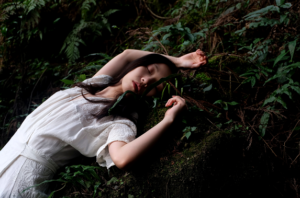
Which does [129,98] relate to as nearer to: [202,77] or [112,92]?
[112,92]

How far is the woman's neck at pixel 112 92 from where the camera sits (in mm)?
2027

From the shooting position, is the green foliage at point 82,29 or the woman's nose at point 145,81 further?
the green foliage at point 82,29

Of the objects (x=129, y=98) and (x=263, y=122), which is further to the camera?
(x=129, y=98)

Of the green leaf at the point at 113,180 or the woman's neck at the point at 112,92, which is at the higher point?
the woman's neck at the point at 112,92

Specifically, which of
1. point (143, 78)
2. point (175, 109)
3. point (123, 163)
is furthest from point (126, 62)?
point (123, 163)

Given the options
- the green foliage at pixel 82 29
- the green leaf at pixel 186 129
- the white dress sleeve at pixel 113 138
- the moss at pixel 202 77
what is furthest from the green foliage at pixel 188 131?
the green foliage at pixel 82 29

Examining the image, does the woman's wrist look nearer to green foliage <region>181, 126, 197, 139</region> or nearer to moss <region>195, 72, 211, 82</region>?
green foliage <region>181, 126, 197, 139</region>

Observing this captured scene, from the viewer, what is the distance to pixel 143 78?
186 cm

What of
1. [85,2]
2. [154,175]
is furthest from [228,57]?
[85,2]

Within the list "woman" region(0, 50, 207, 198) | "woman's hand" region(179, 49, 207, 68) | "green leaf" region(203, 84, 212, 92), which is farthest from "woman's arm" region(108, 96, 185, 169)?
"woman's hand" region(179, 49, 207, 68)

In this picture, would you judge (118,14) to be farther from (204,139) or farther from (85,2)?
(204,139)

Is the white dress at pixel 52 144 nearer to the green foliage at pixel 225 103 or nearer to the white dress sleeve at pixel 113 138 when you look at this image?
the white dress sleeve at pixel 113 138

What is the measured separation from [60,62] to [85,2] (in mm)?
1167

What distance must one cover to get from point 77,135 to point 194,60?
1.50 m
